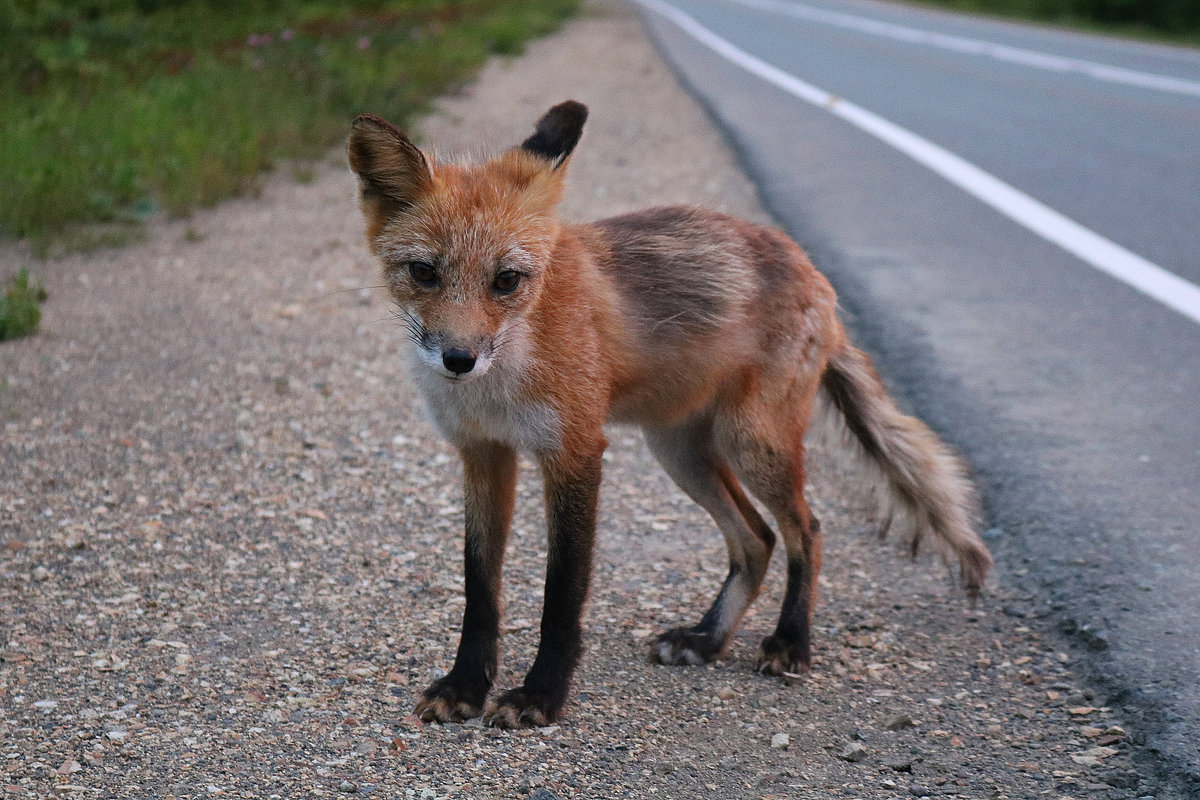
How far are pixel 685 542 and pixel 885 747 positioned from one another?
149cm

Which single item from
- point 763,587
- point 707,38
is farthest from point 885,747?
point 707,38

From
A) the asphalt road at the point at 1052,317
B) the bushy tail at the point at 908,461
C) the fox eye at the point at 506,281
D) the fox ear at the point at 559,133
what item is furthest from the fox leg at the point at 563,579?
the asphalt road at the point at 1052,317

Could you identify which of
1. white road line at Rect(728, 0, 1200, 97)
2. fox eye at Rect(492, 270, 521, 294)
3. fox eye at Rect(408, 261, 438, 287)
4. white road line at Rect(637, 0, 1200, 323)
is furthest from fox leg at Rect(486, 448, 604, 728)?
white road line at Rect(728, 0, 1200, 97)

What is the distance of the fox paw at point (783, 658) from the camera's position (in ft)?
12.1

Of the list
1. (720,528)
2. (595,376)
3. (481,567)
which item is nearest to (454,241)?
(595,376)

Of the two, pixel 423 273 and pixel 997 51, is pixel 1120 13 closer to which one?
pixel 997 51

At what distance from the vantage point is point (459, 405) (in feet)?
11.1

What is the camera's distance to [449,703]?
335 cm

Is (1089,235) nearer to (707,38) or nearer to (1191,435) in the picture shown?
(1191,435)

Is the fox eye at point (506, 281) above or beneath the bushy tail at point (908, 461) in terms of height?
above

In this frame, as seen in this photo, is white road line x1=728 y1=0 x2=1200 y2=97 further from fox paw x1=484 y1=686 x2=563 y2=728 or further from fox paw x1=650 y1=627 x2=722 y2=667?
fox paw x1=484 y1=686 x2=563 y2=728

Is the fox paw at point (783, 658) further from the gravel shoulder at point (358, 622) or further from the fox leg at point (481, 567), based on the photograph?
the fox leg at point (481, 567)

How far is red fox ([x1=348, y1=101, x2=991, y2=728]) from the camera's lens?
325 centimetres

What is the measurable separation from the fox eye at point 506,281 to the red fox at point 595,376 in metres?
0.01
